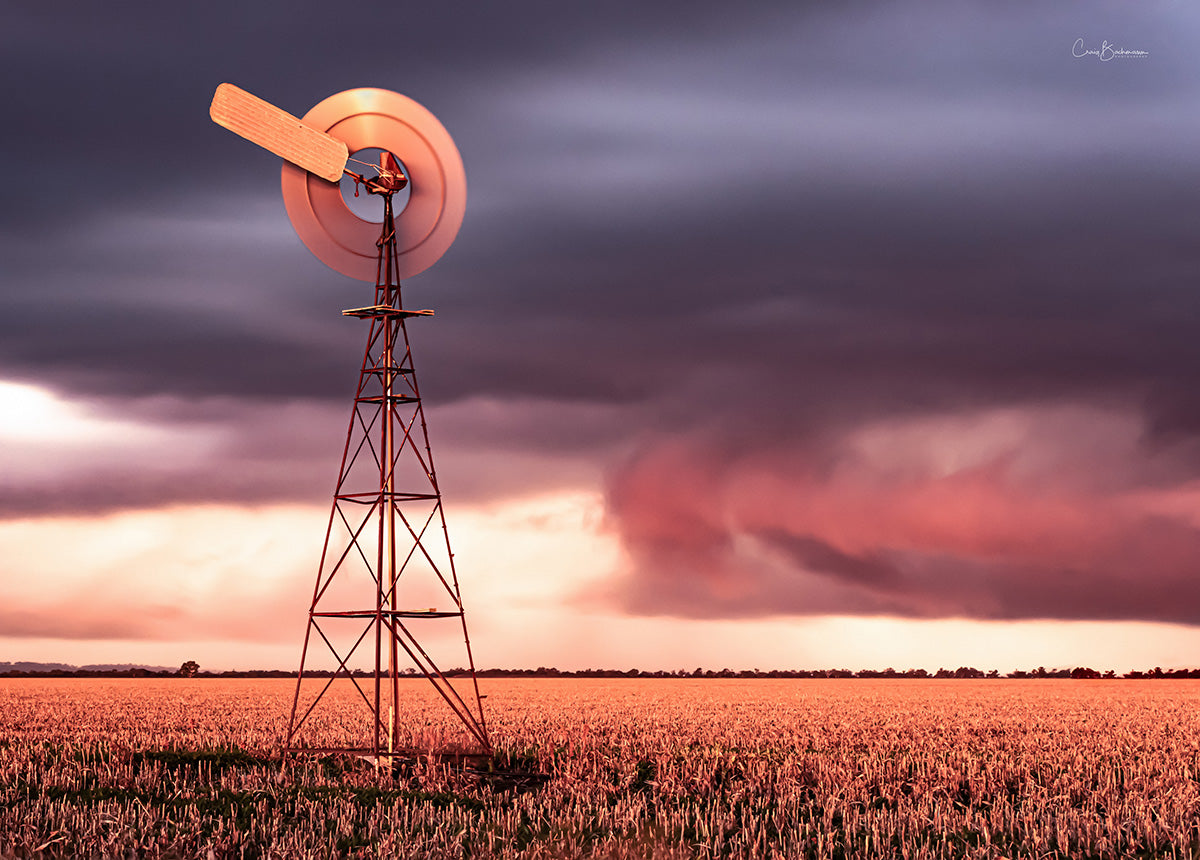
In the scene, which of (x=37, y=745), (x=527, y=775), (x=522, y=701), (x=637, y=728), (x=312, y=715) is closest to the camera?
(x=527, y=775)

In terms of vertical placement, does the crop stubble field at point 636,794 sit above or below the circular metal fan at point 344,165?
below

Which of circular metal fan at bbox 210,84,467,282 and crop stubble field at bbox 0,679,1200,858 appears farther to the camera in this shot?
circular metal fan at bbox 210,84,467,282

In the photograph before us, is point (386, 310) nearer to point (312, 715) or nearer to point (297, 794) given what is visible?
point (297, 794)

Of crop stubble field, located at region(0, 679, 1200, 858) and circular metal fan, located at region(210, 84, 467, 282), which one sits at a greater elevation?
circular metal fan, located at region(210, 84, 467, 282)

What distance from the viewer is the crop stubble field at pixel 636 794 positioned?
47.1 feet

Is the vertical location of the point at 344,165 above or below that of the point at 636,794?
above

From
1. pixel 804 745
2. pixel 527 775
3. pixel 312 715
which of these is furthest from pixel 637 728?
pixel 312 715

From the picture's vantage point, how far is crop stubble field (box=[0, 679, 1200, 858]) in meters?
14.3

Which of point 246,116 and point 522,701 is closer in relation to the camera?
point 246,116

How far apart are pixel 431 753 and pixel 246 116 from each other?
12.7 m

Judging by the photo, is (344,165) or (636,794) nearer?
(636,794)

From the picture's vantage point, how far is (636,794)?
18844mm

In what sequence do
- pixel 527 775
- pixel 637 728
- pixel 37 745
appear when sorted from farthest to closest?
pixel 637 728, pixel 37 745, pixel 527 775

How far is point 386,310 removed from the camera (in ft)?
75.6
